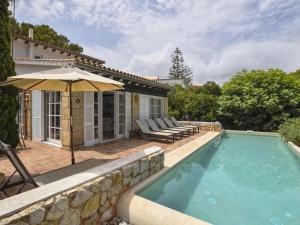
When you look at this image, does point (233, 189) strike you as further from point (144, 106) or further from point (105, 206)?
point (144, 106)

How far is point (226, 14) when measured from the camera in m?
12.9

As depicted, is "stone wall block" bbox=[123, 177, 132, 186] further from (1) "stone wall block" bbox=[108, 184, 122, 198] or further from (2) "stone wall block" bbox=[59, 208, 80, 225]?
(2) "stone wall block" bbox=[59, 208, 80, 225]

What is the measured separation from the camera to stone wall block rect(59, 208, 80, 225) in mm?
3410

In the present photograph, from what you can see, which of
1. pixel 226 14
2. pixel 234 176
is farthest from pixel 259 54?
pixel 234 176

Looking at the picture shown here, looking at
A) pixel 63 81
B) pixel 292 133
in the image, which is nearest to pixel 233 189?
pixel 63 81

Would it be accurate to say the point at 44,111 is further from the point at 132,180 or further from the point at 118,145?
the point at 132,180

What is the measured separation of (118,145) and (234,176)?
5.16 metres

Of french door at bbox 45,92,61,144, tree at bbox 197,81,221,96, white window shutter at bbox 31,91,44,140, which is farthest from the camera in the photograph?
tree at bbox 197,81,221,96

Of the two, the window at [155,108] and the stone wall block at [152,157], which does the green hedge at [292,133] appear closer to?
Answer: the window at [155,108]

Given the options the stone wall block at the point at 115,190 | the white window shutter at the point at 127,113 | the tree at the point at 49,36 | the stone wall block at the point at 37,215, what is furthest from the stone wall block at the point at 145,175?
the tree at the point at 49,36

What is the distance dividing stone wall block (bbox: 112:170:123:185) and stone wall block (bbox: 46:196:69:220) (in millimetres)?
1206

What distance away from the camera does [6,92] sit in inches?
306

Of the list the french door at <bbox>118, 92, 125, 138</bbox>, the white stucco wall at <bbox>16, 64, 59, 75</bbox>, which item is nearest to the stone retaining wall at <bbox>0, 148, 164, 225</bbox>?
the french door at <bbox>118, 92, 125, 138</bbox>

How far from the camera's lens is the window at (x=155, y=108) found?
15.5 meters
